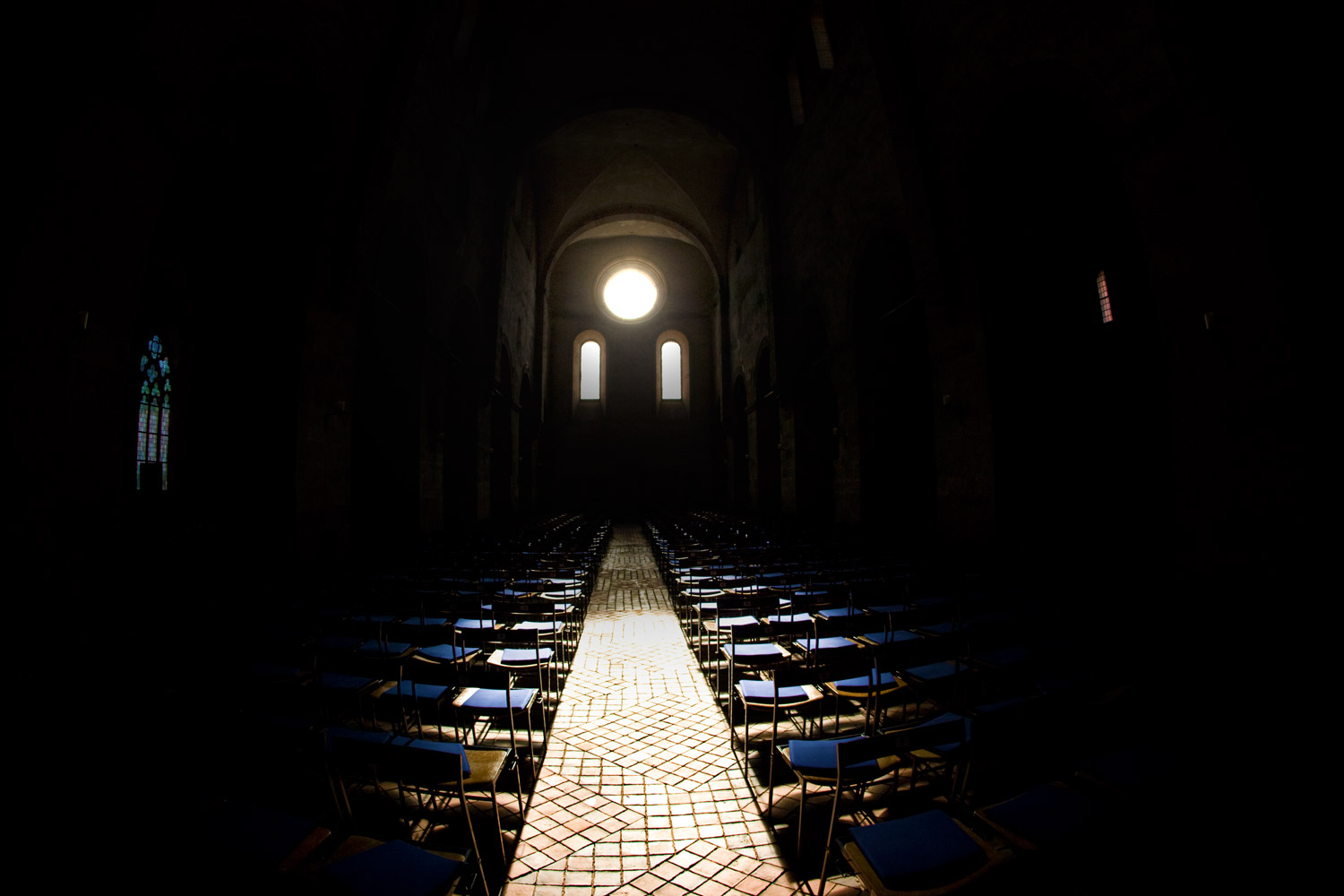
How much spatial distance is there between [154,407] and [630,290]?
1920 centimetres

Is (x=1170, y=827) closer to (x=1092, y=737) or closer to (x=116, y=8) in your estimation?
(x=1092, y=737)

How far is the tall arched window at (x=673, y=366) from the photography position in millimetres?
28859

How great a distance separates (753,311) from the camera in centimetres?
2012

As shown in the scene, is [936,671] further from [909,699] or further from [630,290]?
[630,290]

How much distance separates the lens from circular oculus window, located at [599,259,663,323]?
28719mm

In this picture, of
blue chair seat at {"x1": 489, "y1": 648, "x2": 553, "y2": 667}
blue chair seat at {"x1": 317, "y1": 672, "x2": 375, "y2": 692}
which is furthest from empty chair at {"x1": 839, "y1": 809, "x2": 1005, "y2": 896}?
blue chair seat at {"x1": 317, "y1": 672, "x2": 375, "y2": 692}

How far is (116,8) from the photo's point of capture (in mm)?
4926

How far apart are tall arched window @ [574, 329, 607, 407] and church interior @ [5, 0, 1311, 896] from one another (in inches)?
343

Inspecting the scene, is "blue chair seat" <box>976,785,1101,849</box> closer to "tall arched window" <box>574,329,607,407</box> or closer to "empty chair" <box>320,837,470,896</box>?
"empty chair" <box>320,837,470,896</box>

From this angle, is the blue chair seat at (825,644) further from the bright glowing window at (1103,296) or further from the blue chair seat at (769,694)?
the bright glowing window at (1103,296)

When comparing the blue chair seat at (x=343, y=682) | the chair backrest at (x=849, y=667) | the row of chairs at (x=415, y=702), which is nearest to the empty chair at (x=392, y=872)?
the row of chairs at (x=415, y=702)

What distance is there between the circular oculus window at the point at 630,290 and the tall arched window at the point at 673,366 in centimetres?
155

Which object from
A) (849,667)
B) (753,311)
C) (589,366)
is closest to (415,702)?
(849,667)

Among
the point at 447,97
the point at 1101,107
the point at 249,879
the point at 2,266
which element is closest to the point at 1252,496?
the point at 1101,107
